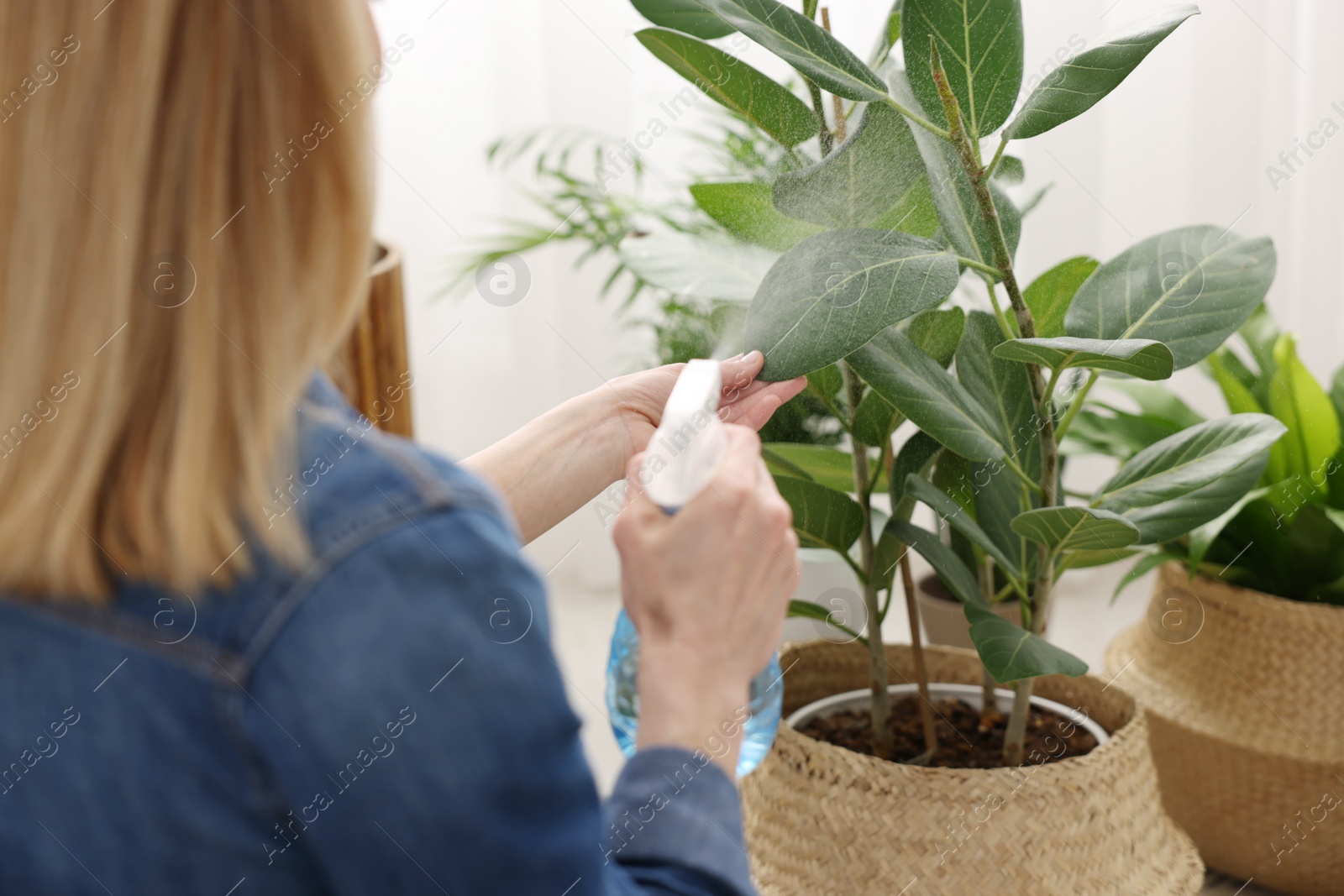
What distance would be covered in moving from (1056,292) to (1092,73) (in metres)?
0.19

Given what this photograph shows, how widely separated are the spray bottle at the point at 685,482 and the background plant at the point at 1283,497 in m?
0.53

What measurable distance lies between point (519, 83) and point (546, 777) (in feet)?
5.64

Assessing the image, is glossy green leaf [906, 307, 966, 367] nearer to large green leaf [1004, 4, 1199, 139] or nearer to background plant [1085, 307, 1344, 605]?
large green leaf [1004, 4, 1199, 139]

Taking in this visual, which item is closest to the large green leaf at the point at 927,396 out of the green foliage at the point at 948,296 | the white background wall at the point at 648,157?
the green foliage at the point at 948,296

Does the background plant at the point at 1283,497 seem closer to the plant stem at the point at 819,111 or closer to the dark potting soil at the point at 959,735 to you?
the dark potting soil at the point at 959,735

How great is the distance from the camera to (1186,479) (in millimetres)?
706

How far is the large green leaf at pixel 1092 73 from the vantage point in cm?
60

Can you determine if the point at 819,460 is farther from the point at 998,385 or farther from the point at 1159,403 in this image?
the point at 1159,403

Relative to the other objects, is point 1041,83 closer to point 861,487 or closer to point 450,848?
point 861,487

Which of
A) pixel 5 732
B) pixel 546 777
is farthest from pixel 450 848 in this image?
pixel 5 732

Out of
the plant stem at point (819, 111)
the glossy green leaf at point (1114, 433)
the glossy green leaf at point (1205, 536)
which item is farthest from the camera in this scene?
the glossy green leaf at point (1114, 433)

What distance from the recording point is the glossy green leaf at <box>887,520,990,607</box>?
0.73 meters

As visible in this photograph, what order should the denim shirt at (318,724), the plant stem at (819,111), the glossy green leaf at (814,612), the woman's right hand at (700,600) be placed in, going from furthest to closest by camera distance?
the glossy green leaf at (814,612) < the plant stem at (819,111) < the woman's right hand at (700,600) < the denim shirt at (318,724)

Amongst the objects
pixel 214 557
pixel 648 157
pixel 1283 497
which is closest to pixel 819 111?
pixel 214 557
